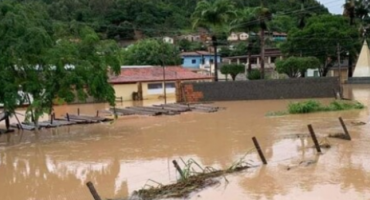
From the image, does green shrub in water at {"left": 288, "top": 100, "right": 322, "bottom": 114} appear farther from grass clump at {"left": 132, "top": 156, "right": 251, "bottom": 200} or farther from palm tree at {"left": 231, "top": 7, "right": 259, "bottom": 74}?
palm tree at {"left": 231, "top": 7, "right": 259, "bottom": 74}

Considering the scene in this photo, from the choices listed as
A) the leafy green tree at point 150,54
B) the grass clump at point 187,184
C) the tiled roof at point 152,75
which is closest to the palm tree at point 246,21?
the tiled roof at point 152,75

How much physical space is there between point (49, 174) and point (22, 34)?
8239 mm

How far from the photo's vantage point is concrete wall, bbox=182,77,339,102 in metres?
36.3

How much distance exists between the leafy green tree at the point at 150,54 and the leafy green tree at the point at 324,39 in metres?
16.5

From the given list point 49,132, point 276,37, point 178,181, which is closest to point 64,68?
point 49,132

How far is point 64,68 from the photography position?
20656 mm

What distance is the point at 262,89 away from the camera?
126 feet

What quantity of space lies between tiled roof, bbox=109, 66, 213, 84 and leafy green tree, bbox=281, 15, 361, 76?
1005 cm

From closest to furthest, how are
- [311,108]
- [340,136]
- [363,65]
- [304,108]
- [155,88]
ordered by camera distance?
[340,136], [304,108], [311,108], [155,88], [363,65]

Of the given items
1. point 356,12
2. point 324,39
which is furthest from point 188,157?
point 356,12

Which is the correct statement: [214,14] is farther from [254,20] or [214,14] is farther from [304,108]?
[304,108]

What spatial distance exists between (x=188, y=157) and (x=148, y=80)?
102 ft

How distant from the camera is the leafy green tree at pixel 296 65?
136 feet

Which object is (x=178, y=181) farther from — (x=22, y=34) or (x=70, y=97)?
(x=22, y=34)
